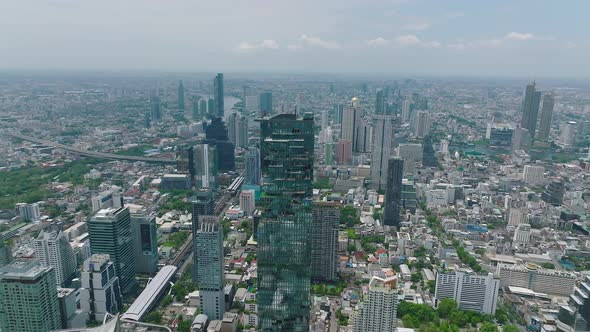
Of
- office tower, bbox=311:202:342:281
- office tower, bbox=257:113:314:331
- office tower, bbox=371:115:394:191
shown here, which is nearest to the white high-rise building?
office tower, bbox=257:113:314:331

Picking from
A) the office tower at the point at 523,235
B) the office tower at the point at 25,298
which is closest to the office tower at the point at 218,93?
the office tower at the point at 523,235

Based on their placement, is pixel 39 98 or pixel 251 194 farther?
pixel 39 98

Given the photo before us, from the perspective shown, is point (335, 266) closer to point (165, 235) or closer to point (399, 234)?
point (399, 234)

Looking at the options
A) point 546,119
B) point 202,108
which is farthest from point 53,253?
point 546,119

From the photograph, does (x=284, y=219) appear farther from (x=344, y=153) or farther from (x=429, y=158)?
(x=429, y=158)

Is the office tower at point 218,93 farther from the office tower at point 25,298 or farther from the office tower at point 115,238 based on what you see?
the office tower at point 25,298

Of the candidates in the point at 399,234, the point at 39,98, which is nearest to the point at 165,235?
the point at 399,234
